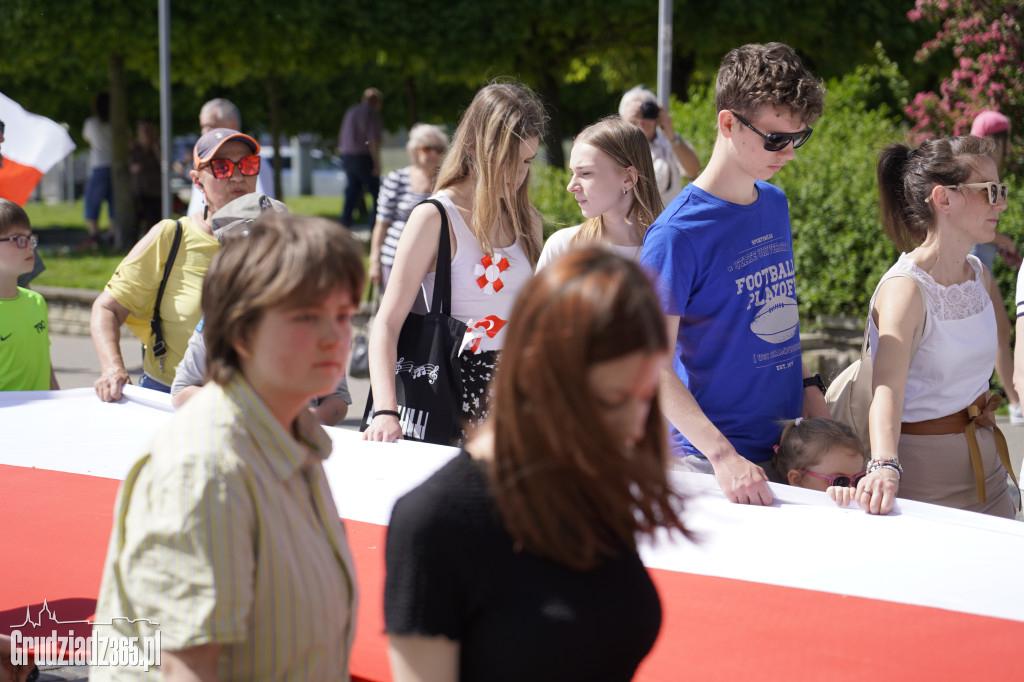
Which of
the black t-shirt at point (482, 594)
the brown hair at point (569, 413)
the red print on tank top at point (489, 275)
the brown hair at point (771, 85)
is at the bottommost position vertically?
the black t-shirt at point (482, 594)

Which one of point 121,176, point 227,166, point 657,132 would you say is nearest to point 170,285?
point 227,166

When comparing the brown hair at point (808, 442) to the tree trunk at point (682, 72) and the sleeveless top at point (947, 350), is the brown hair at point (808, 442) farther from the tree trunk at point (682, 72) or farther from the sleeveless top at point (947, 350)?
the tree trunk at point (682, 72)

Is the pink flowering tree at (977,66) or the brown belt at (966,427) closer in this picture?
the brown belt at (966,427)

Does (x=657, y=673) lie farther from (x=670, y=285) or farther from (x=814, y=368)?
(x=814, y=368)

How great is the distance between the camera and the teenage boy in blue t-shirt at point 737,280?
2.97m

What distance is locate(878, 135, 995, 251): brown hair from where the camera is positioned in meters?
3.35

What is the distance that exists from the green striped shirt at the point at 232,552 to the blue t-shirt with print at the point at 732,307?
4.94 feet

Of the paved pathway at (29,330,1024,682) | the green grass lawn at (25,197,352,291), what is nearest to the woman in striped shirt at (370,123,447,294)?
the green grass lawn at (25,197,352,291)

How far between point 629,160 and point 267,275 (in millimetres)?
2426

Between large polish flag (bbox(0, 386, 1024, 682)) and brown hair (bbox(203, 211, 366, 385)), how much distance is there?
2.00 ft

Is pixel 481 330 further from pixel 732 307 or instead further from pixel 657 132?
pixel 657 132

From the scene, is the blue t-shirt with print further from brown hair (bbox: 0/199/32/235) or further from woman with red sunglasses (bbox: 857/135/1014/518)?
brown hair (bbox: 0/199/32/235)

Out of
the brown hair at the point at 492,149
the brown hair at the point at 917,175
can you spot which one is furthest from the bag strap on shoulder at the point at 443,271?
the brown hair at the point at 917,175

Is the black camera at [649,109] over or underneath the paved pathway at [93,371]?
over
